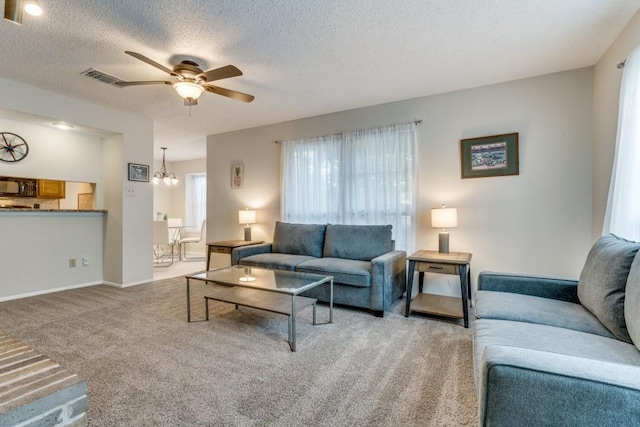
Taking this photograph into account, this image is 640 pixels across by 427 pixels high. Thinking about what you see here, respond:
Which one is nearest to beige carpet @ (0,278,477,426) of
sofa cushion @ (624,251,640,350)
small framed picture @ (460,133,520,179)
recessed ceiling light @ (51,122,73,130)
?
sofa cushion @ (624,251,640,350)

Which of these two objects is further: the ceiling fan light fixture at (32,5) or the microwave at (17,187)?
the microwave at (17,187)

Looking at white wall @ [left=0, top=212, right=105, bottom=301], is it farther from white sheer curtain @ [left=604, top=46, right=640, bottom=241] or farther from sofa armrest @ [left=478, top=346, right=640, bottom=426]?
white sheer curtain @ [left=604, top=46, right=640, bottom=241]

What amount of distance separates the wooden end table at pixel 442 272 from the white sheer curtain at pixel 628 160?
1.08m

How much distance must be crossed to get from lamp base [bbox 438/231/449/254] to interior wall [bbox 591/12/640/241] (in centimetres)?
127

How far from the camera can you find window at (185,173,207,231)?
785 centimetres

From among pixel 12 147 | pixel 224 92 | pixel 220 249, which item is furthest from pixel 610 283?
pixel 12 147

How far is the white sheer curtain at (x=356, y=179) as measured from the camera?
3.67 m

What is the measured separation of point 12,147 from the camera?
3.80 metres

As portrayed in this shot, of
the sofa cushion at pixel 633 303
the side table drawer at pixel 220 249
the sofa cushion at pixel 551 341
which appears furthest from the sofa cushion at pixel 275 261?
the sofa cushion at pixel 633 303

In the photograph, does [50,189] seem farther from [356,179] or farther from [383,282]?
[383,282]

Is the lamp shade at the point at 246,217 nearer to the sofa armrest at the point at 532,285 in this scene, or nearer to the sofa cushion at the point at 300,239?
the sofa cushion at the point at 300,239

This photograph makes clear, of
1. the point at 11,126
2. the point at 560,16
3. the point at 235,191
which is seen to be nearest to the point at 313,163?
the point at 235,191

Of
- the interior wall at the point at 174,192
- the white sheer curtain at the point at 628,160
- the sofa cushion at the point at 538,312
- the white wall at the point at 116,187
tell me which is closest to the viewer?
the sofa cushion at the point at 538,312

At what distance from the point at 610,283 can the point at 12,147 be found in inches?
237
